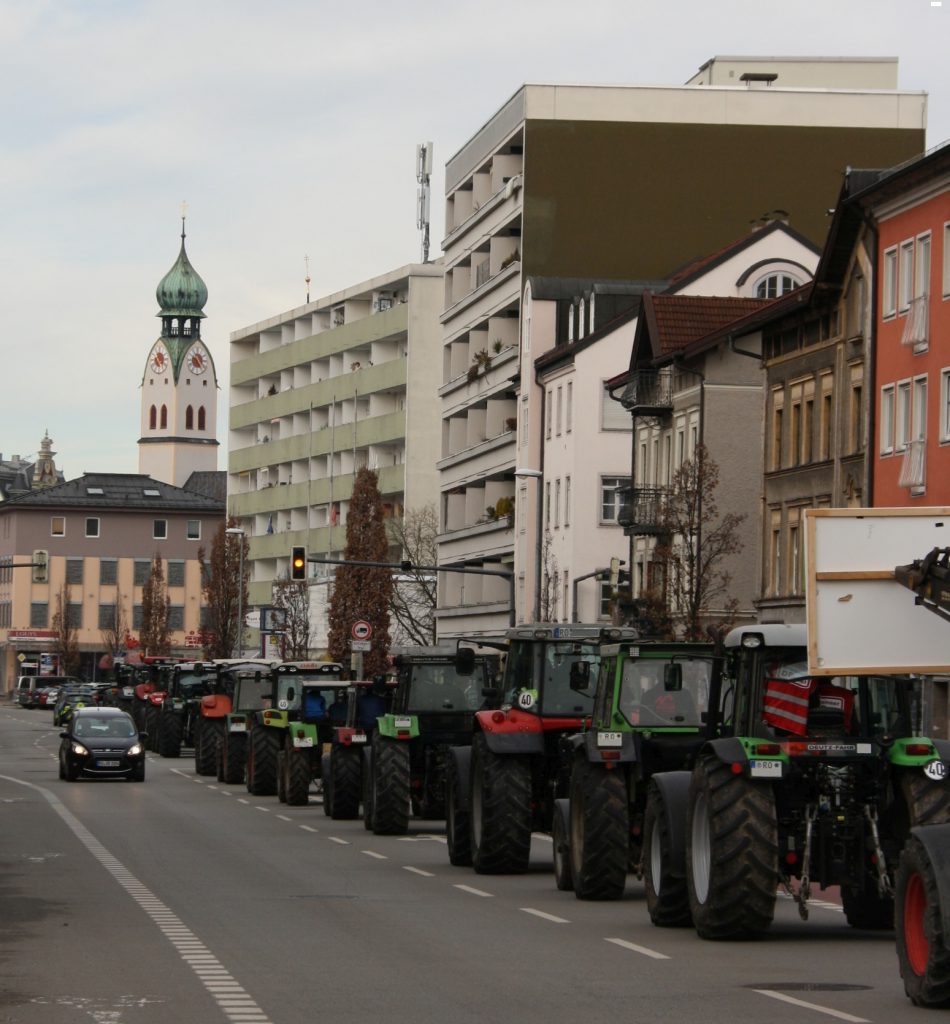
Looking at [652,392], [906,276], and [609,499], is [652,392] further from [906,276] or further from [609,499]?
[906,276]

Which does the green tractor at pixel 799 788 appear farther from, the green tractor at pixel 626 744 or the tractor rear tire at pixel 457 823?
the tractor rear tire at pixel 457 823

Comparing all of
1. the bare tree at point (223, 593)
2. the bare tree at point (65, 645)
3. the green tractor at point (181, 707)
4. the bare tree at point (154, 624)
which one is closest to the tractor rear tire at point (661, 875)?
the green tractor at point (181, 707)

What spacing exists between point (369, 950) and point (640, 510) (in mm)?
52643

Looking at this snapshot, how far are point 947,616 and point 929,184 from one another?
36243 millimetres

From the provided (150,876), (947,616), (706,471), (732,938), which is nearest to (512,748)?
(150,876)

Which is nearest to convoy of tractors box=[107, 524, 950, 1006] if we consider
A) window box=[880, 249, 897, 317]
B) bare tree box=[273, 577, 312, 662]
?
window box=[880, 249, 897, 317]

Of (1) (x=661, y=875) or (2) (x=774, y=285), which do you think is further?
(2) (x=774, y=285)

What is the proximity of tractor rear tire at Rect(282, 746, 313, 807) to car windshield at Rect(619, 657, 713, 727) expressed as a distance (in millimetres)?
21213

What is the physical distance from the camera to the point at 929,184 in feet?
162

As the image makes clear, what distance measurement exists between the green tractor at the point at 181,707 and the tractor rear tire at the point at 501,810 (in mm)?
43588

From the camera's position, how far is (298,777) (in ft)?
137

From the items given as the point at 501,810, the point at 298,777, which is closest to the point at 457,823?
the point at 501,810

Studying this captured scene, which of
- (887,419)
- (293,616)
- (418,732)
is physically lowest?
(418,732)

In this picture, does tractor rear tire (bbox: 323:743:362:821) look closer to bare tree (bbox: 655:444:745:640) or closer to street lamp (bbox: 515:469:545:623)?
bare tree (bbox: 655:444:745:640)
